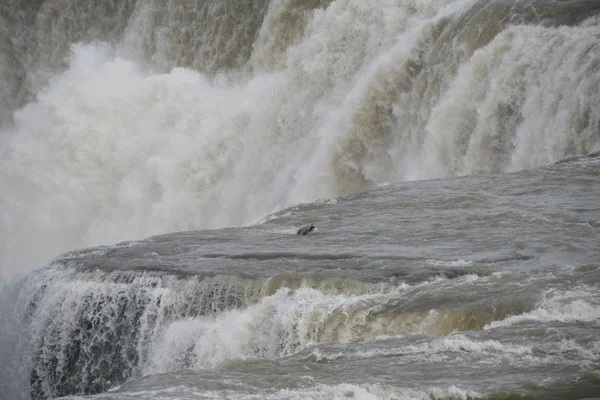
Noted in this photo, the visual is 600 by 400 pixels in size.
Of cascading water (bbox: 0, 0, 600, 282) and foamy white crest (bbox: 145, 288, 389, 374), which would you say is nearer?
foamy white crest (bbox: 145, 288, 389, 374)

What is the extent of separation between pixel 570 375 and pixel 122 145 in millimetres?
20461

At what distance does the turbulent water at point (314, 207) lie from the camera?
8.20 m

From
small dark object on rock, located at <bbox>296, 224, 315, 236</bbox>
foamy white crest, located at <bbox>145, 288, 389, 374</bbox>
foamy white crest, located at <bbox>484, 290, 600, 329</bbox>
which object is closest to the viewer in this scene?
foamy white crest, located at <bbox>484, 290, 600, 329</bbox>

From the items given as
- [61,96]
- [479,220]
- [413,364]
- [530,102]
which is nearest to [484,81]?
[530,102]

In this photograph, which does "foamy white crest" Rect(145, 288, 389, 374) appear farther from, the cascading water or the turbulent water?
the cascading water

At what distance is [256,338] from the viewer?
10344 mm

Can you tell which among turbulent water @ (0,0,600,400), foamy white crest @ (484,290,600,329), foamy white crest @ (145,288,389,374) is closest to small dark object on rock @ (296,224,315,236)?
turbulent water @ (0,0,600,400)

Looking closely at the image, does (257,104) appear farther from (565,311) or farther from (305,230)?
(565,311)

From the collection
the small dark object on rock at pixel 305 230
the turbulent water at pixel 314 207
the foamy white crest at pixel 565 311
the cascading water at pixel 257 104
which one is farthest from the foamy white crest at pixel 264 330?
the cascading water at pixel 257 104

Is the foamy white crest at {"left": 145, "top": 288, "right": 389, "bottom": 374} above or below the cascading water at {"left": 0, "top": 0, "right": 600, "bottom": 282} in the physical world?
below

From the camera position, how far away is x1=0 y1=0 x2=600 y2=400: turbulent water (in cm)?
820

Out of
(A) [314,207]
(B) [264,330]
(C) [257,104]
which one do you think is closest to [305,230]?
(A) [314,207]

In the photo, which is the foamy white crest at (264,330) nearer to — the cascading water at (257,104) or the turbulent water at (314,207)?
the turbulent water at (314,207)

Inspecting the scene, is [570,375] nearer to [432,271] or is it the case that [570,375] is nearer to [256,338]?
[432,271]
